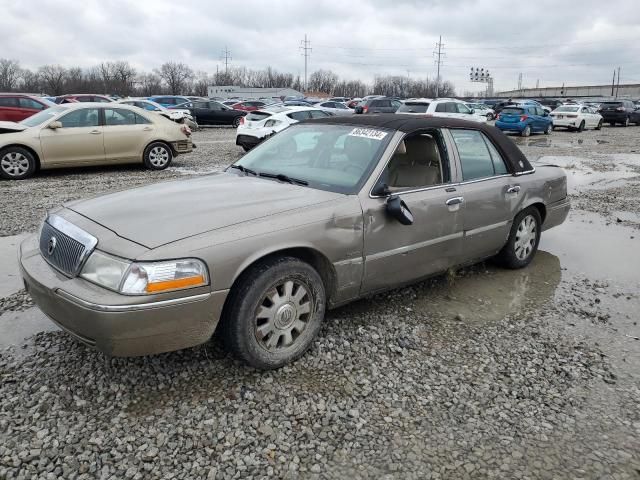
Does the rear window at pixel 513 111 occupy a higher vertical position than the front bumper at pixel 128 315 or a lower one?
higher

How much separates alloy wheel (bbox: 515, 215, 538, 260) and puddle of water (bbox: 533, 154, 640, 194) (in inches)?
211

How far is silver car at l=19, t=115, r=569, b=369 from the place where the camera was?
2.71m

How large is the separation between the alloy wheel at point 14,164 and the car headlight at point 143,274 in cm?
857

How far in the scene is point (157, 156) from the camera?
11.6 meters

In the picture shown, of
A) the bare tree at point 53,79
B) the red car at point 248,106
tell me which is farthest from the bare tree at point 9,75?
the red car at point 248,106

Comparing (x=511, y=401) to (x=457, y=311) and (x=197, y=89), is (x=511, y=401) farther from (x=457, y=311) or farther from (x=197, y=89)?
(x=197, y=89)

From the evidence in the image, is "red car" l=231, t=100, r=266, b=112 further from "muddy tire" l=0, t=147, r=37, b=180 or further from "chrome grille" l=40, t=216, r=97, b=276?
"chrome grille" l=40, t=216, r=97, b=276

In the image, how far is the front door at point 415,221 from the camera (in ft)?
11.8

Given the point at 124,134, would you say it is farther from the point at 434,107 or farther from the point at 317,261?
the point at 434,107

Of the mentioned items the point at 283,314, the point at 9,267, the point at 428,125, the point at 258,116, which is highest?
the point at 258,116

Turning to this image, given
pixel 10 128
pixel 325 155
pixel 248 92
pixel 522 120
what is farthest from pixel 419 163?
pixel 248 92

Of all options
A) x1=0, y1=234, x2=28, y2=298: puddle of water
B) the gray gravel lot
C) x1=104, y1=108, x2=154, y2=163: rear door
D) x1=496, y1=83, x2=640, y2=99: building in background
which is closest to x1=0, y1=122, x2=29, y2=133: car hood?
x1=104, y1=108, x2=154, y2=163: rear door

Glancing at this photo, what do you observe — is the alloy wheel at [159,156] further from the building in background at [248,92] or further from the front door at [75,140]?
the building in background at [248,92]

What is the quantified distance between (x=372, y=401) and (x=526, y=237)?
10.1 feet
